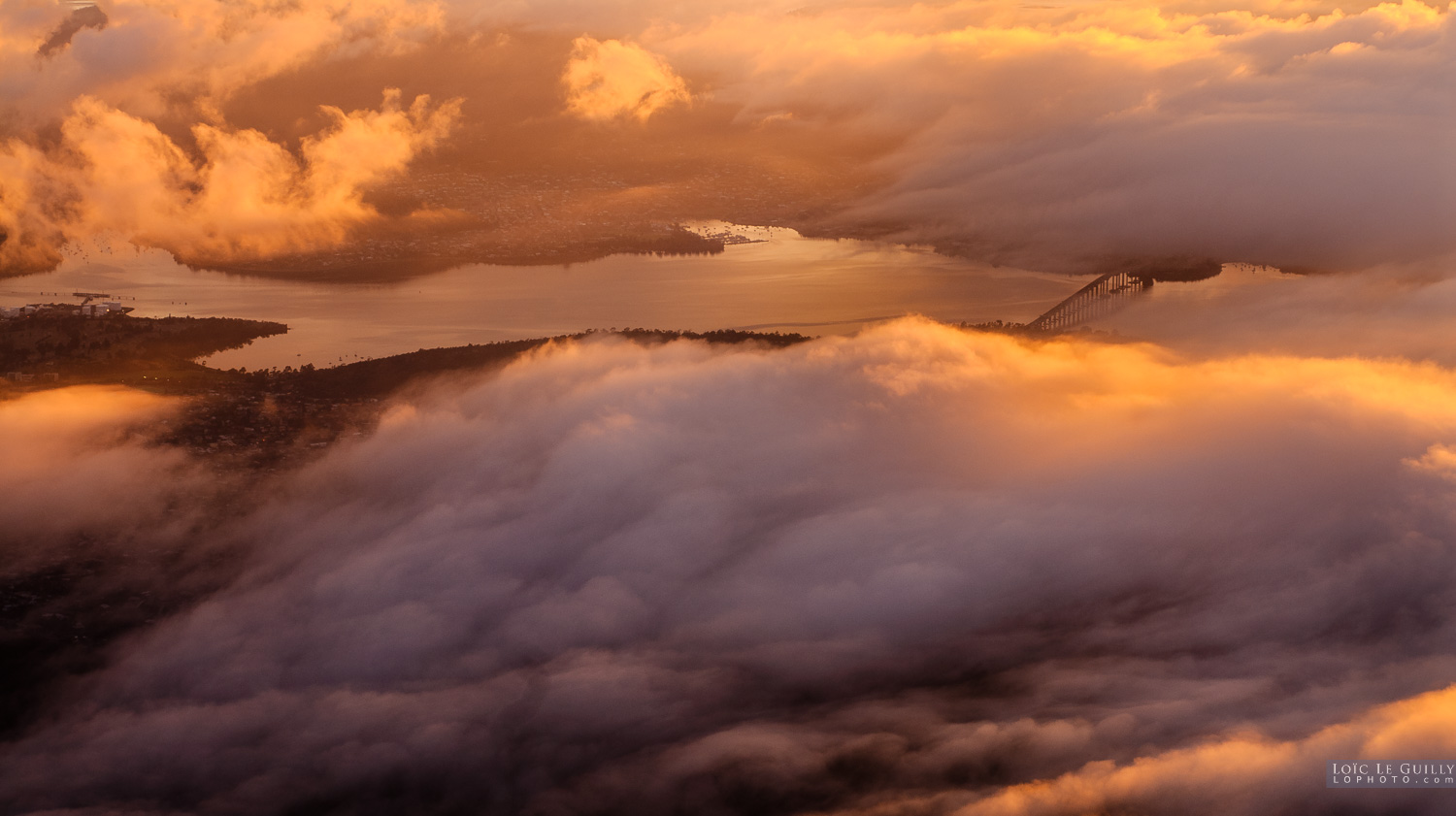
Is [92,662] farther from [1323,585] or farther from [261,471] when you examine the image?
[1323,585]

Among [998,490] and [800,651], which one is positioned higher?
[998,490]

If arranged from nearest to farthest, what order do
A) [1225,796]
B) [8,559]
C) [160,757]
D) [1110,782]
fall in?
[1225,796]
[1110,782]
[160,757]
[8,559]

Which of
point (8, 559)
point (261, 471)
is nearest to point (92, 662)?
point (8, 559)

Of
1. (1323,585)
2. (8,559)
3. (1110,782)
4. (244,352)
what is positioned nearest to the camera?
(1110,782)

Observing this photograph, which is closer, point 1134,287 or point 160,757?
point 160,757

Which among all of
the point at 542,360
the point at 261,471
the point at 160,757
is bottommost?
the point at 160,757

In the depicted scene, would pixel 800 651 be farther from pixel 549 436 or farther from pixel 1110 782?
pixel 549 436

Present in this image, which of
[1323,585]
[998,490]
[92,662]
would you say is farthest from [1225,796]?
[92,662]
